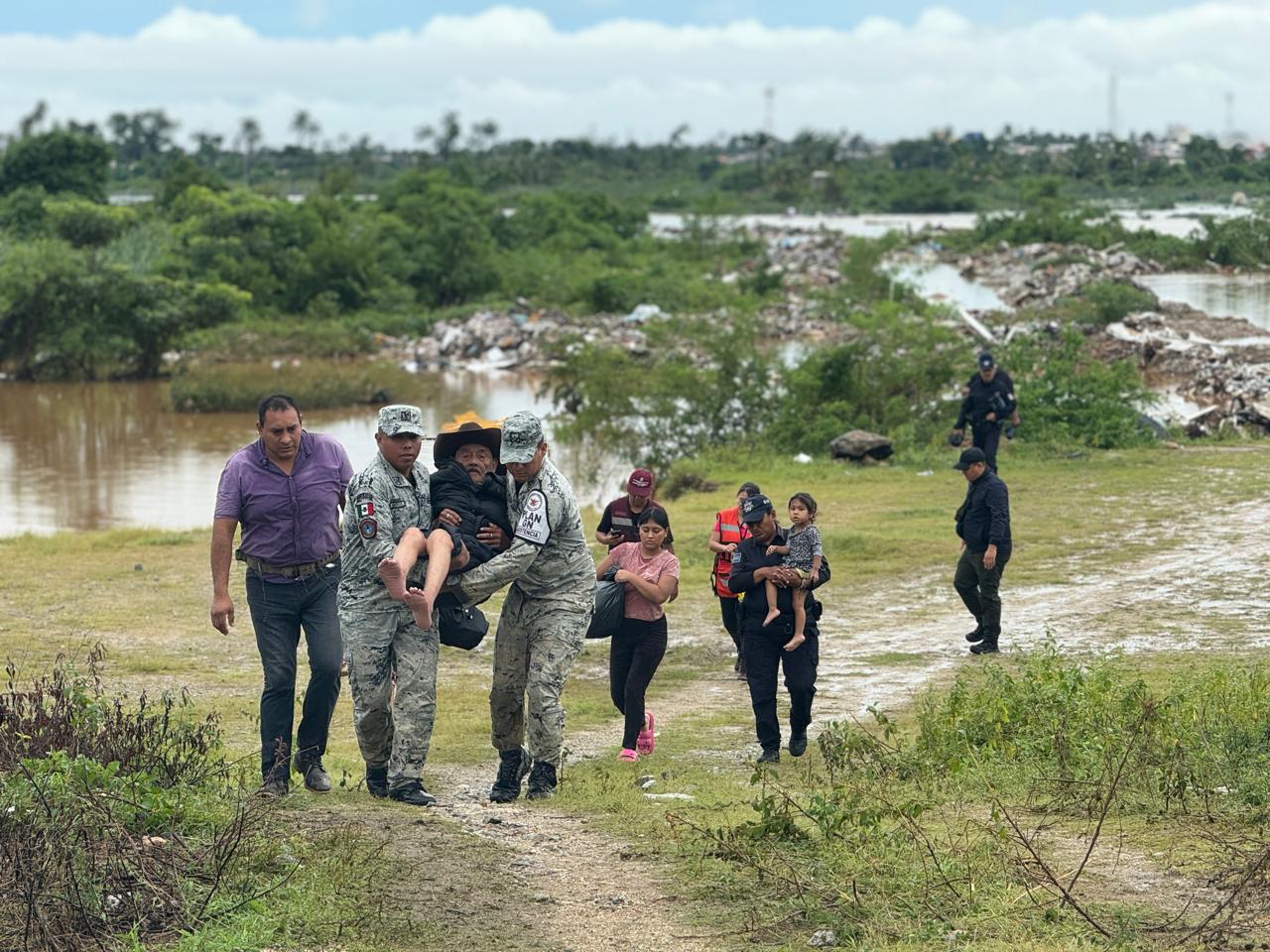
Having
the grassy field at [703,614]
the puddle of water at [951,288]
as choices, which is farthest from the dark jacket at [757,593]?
the puddle of water at [951,288]

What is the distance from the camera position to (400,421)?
6.85 m

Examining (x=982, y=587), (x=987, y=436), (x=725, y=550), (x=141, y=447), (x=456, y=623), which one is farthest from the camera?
(x=141, y=447)

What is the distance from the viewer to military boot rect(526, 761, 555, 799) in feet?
24.0

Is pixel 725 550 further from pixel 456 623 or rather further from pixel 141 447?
pixel 141 447

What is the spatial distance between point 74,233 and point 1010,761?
4685 cm

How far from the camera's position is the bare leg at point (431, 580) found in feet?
21.8

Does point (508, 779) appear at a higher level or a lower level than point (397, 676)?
lower

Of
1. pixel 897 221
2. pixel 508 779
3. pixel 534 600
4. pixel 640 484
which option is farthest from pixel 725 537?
pixel 897 221

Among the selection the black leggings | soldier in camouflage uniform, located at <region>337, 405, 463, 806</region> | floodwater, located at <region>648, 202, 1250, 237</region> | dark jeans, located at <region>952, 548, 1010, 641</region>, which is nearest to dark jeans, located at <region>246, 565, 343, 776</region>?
soldier in camouflage uniform, located at <region>337, 405, 463, 806</region>

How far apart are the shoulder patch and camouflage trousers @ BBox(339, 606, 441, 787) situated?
23.8 inches

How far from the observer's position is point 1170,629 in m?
11.5

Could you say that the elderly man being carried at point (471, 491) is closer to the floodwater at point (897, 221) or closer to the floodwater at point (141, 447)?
the floodwater at point (141, 447)

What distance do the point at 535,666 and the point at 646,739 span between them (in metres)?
1.43

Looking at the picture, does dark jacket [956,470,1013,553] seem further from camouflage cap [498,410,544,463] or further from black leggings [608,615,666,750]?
camouflage cap [498,410,544,463]
